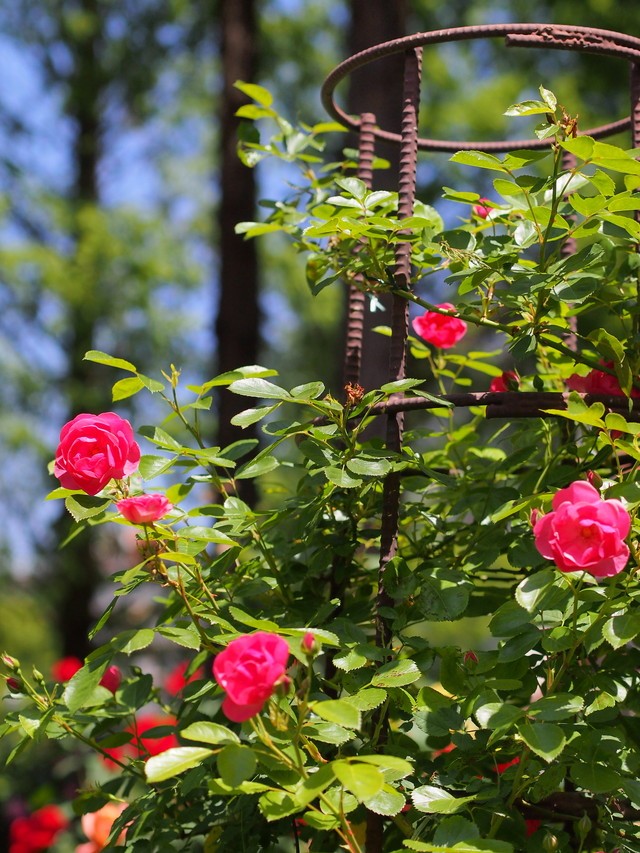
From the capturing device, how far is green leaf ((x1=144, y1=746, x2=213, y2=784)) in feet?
2.55

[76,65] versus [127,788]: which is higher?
[76,65]

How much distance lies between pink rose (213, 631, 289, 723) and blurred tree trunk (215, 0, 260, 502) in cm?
292

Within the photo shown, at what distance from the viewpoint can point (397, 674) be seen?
991 millimetres

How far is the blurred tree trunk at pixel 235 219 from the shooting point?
13.3 ft

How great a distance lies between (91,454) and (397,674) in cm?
41

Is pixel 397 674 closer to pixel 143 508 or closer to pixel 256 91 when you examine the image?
pixel 143 508

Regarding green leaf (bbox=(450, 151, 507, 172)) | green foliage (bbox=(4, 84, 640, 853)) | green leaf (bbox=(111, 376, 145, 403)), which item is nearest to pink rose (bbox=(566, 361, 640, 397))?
green foliage (bbox=(4, 84, 640, 853))

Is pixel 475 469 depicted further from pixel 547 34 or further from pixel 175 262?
pixel 175 262

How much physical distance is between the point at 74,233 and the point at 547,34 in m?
6.89

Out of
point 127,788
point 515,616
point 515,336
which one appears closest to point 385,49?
point 515,336

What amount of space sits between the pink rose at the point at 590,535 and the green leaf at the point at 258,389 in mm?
343

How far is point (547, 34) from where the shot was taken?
1.23m

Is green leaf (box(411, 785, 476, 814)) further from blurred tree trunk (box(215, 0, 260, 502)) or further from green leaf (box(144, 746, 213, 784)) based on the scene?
blurred tree trunk (box(215, 0, 260, 502))

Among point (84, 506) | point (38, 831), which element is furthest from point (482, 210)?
point (38, 831)
